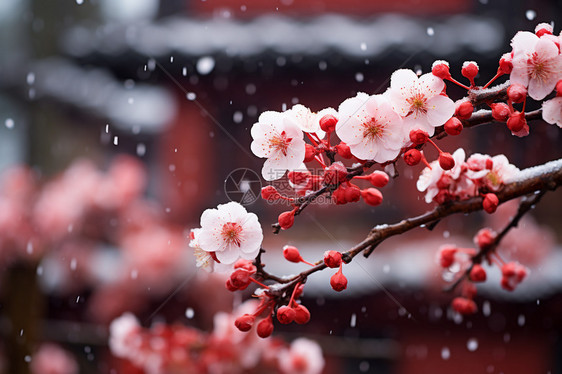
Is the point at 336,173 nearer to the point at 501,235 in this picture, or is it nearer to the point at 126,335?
the point at 501,235

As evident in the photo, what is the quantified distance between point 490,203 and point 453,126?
0.16 m

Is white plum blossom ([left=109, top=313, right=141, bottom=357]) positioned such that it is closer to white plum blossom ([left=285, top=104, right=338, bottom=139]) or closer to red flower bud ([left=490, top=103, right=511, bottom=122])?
white plum blossom ([left=285, top=104, right=338, bottom=139])

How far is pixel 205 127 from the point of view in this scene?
4.65 metres

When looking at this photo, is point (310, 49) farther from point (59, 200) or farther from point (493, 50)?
point (59, 200)

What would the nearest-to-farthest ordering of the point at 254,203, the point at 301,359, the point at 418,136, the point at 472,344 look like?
1. the point at 418,136
2. the point at 301,359
3. the point at 254,203
4. the point at 472,344

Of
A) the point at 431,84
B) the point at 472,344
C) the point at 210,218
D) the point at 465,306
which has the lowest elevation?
the point at 472,344

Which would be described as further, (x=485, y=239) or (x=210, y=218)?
(x=485, y=239)

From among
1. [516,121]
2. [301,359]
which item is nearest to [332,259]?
[516,121]

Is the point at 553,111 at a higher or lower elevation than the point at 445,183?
higher

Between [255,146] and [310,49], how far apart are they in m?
3.27

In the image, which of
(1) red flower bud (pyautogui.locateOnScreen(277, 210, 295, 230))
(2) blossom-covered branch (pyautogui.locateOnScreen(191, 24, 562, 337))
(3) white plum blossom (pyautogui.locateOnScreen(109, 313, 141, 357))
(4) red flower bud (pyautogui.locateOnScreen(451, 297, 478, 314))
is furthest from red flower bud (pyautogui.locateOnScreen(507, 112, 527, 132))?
(3) white plum blossom (pyautogui.locateOnScreen(109, 313, 141, 357))

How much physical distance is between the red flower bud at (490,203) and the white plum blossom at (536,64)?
159 millimetres

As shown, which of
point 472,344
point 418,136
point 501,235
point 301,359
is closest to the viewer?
point 418,136

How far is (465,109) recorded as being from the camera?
718 mm
